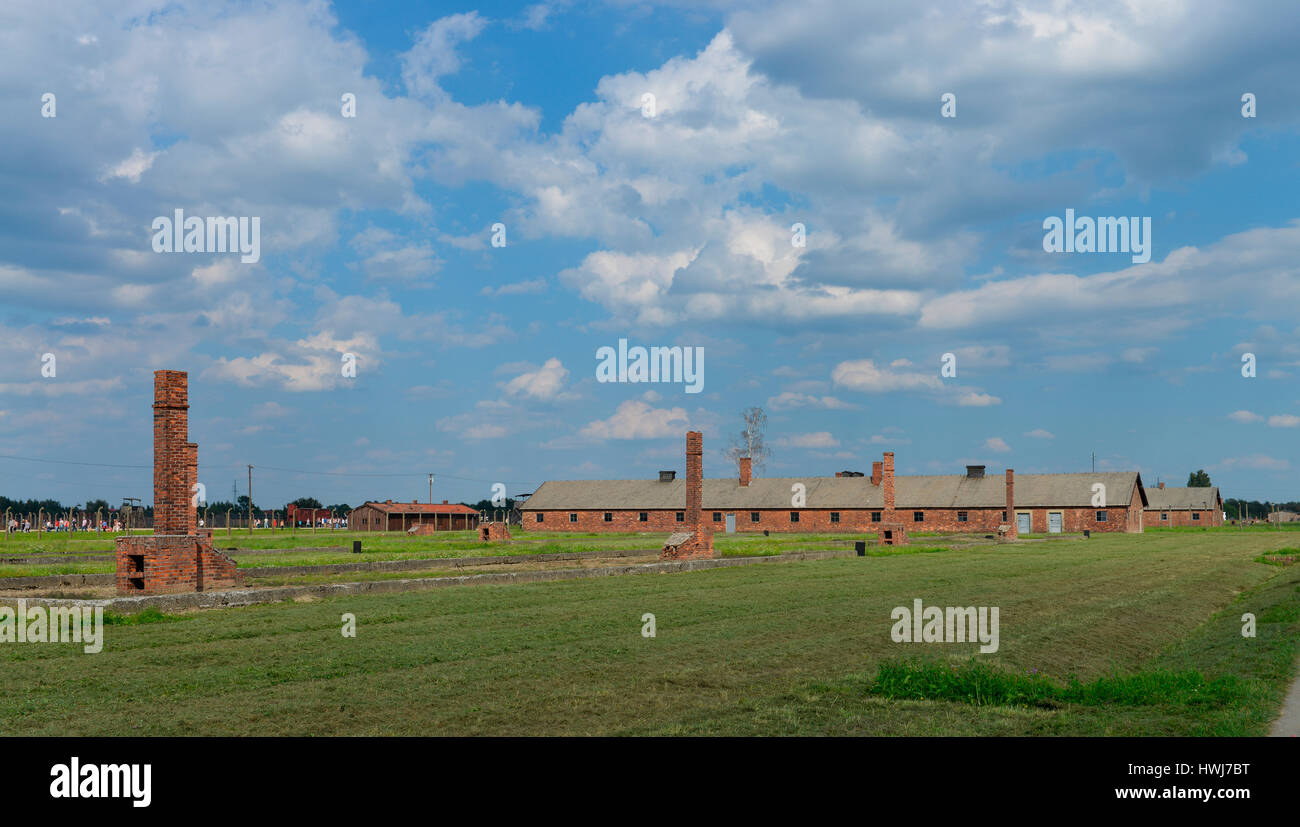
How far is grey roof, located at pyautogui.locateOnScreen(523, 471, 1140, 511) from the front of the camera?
236 feet

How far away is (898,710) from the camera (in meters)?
8.70

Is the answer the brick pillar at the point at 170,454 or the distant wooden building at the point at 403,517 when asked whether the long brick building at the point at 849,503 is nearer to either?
the distant wooden building at the point at 403,517

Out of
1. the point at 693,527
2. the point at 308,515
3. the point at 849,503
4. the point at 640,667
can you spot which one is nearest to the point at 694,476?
the point at 693,527

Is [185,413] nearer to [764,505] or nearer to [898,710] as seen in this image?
[898,710]

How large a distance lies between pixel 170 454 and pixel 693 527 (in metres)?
17.7

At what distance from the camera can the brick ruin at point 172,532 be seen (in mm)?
17719

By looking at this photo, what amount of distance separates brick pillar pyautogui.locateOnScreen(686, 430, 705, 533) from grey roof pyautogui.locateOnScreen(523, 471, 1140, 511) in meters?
41.0

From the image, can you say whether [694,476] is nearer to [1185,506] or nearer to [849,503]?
[849,503]

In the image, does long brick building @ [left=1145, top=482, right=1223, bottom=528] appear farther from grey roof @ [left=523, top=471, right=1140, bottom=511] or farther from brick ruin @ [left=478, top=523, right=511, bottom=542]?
brick ruin @ [left=478, top=523, right=511, bottom=542]

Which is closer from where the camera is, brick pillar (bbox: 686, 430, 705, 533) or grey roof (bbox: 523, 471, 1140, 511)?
brick pillar (bbox: 686, 430, 705, 533)

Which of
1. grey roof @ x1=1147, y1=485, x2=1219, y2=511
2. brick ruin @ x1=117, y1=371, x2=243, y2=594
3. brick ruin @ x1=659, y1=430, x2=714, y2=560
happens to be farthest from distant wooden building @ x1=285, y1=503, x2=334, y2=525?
brick ruin @ x1=117, y1=371, x2=243, y2=594

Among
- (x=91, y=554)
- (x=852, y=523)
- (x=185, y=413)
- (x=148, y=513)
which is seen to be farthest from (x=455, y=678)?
(x=148, y=513)

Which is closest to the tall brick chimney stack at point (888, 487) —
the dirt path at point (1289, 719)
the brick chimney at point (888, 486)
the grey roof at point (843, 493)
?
the brick chimney at point (888, 486)
